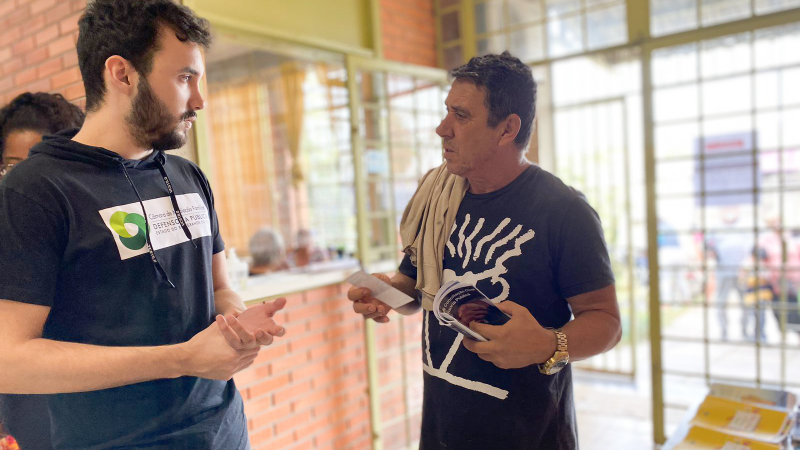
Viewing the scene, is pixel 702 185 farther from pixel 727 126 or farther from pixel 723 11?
pixel 723 11

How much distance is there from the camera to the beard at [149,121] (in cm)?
118

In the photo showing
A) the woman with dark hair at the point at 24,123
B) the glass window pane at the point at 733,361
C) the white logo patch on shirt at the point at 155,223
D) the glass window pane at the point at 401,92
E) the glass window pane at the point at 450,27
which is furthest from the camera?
the glass window pane at the point at 733,361

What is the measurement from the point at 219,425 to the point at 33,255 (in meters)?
0.58

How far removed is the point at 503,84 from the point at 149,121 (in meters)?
0.90

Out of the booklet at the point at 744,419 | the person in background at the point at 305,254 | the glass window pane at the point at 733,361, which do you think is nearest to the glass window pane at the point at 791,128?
the booklet at the point at 744,419

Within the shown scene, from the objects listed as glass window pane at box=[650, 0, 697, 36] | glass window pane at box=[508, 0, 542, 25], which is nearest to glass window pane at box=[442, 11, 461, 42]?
glass window pane at box=[508, 0, 542, 25]

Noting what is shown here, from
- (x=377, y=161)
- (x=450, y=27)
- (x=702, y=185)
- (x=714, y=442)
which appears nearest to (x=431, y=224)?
(x=714, y=442)

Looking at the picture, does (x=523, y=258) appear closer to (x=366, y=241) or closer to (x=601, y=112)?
(x=366, y=241)

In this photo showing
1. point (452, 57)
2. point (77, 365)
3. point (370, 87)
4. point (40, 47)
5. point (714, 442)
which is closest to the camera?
point (77, 365)

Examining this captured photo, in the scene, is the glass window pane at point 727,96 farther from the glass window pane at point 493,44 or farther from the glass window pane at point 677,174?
the glass window pane at point 493,44

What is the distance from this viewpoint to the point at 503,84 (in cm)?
142

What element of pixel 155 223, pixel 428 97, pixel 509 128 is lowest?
Answer: pixel 155 223

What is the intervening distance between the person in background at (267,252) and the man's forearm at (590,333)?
9.21 feet

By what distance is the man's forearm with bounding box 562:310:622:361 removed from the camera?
123cm
